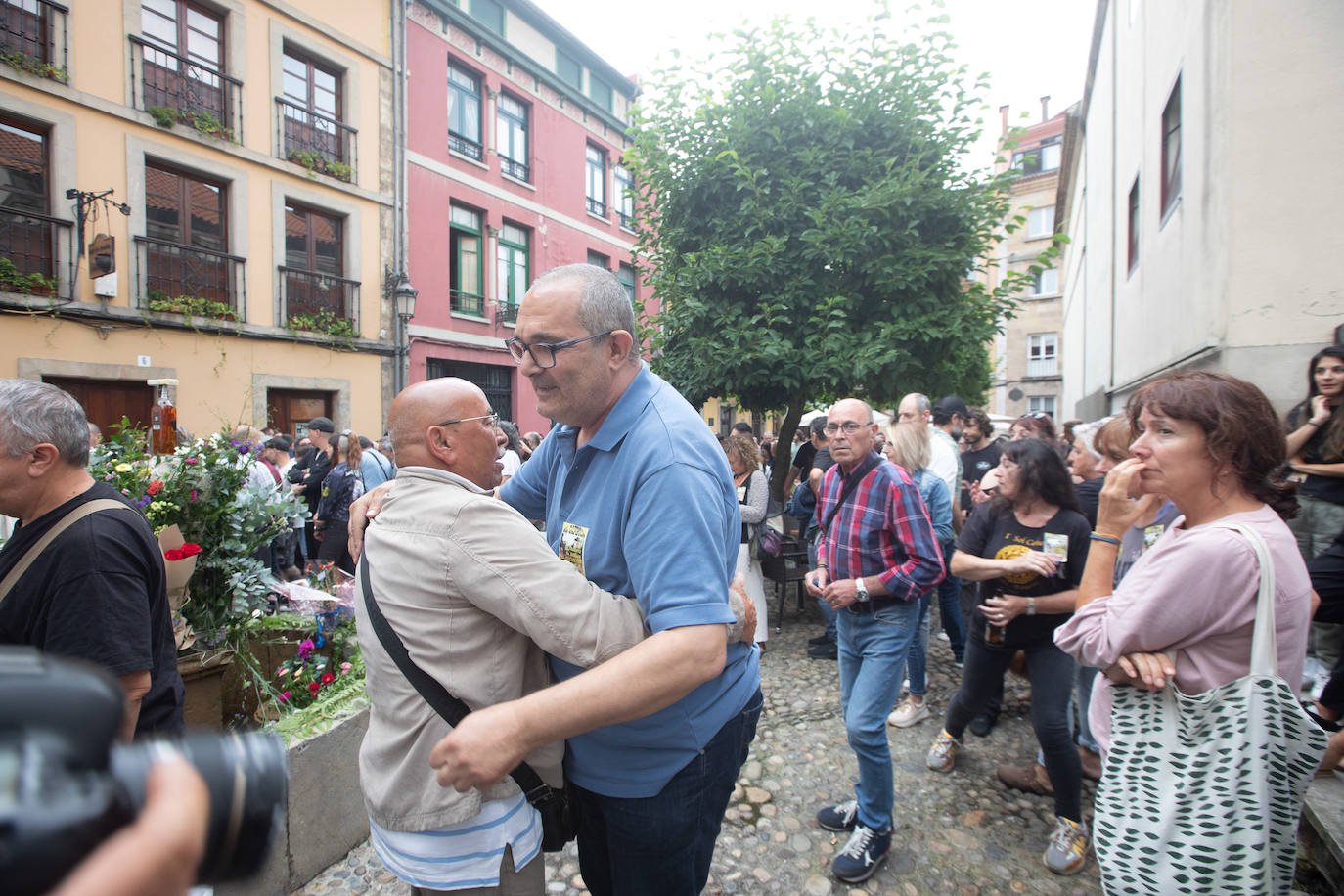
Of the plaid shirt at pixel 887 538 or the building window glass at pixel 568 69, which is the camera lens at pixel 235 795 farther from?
the building window glass at pixel 568 69

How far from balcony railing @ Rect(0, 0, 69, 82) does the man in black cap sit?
7.03m

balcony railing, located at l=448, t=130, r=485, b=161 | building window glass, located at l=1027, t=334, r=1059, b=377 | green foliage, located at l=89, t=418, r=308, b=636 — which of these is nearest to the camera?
green foliage, located at l=89, t=418, r=308, b=636

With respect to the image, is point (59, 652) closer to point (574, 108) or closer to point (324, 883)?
point (324, 883)

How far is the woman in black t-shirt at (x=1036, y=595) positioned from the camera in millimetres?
2912

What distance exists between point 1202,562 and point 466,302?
54.5 ft

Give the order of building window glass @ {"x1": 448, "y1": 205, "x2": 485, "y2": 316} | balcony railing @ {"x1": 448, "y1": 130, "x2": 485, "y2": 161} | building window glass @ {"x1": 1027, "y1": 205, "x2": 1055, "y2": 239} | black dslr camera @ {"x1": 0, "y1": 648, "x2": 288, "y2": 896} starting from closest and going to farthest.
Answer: black dslr camera @ {"x1": 0, "y1": 648, "x2": 288, "y2": 896} → balcony railing @ {"x1": 448, "y1": 130, "x2": 485, "y2": 161} → building window glass @ {"x1": 448, "y1": 205, "x2": 485, "y2": 316} → building window glass @ {"x1": 1027, "y1": 205, "x2": 1055, "y2": 239}

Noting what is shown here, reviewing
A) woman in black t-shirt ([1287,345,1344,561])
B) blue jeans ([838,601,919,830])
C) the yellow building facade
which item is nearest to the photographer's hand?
blue jeans ([838,601,919,830])

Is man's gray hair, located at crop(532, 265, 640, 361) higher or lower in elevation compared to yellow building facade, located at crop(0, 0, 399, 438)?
lower

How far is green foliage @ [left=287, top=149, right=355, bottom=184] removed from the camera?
1280 centimetres

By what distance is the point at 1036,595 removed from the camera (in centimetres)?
308

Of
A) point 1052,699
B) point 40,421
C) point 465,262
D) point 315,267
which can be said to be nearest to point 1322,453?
point 1052,699

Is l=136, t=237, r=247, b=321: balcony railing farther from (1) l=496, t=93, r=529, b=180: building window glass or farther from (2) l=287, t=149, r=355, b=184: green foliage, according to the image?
(1) l=496, t=93, r=529, b=180: building window glass

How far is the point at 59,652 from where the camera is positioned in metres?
1.79

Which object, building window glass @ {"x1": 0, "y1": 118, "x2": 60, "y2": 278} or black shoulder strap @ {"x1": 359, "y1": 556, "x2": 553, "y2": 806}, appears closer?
black shoulder strap @ {"x1": 359, "y1": 556, "x2": 553, "y2": 806}
